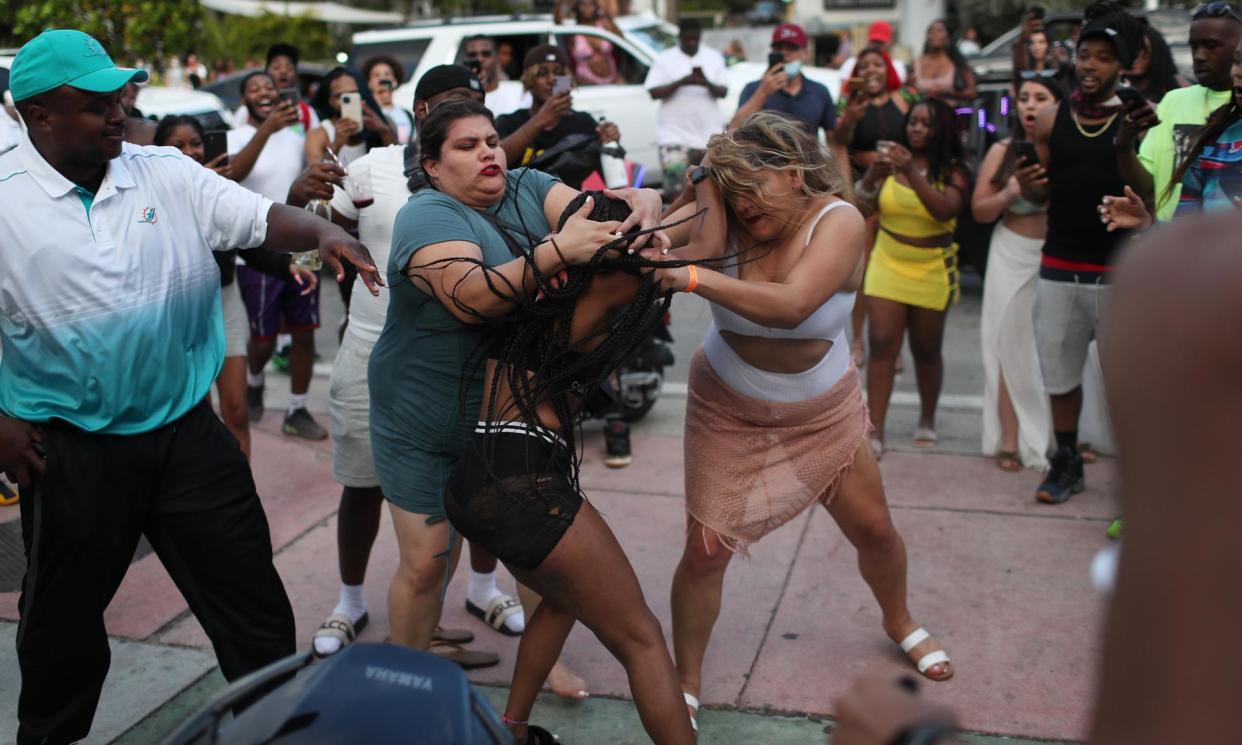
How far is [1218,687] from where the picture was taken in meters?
1.15

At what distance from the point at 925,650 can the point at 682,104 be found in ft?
24.0

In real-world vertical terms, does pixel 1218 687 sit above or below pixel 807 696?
above

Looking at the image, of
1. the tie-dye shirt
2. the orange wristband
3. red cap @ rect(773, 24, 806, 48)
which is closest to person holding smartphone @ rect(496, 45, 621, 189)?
the orange wristband

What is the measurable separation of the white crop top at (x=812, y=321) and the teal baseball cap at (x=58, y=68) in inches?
65.7

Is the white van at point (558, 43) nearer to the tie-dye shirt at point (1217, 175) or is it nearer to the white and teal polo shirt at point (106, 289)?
the tie-dye shirt at point (1217, 175)

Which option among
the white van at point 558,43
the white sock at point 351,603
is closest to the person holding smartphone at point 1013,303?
the white sock at point 351,603

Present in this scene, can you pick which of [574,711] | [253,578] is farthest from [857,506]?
[253,578]

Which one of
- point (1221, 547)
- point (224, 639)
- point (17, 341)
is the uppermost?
point (1221, 547)

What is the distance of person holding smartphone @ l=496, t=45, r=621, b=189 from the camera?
5.34 meters

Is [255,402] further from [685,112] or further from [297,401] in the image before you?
[685,112]

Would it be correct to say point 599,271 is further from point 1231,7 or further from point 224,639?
point 1231,7

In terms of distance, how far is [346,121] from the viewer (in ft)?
18.9

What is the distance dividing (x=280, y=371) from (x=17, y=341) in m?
4.95

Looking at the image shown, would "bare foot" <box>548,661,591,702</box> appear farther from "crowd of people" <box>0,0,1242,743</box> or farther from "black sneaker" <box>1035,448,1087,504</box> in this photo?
"black sneaker" <box>1035,448,1087,504</box>
